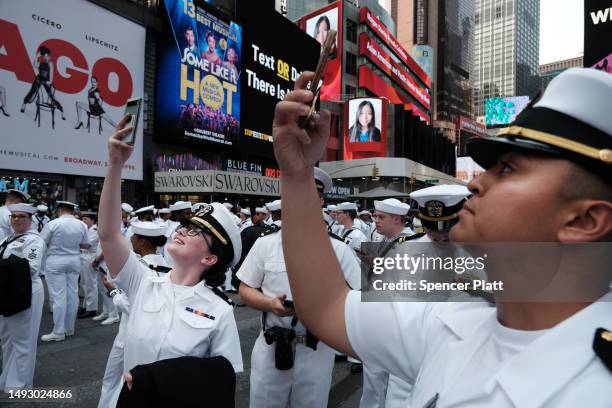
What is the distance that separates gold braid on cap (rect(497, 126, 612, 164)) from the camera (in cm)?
81

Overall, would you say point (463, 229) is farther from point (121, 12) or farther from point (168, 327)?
point (121, 12)

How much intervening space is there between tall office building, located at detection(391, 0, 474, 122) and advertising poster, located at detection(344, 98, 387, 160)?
7201 cm

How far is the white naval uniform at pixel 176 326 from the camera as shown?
88.7 inches

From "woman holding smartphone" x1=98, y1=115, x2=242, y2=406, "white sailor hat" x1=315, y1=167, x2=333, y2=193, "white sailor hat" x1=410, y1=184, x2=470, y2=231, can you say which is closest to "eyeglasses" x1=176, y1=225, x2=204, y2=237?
"woman holding smartphone" x1=98, y1=115, x2=242, y2=406

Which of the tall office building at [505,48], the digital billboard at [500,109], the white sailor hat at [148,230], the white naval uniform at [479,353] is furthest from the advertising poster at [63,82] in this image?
the tall office building at [505,48]

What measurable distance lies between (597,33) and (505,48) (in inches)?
6094

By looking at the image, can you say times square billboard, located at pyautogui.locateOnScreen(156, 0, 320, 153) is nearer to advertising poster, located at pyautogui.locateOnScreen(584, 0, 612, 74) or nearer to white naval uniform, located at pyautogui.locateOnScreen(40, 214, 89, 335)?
white naval uniform, located at pyautogui.locateOnScreen(40, 214, 89, 335)

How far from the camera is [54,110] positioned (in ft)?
53.3

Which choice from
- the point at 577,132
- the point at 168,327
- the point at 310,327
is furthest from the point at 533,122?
the point at 168,327

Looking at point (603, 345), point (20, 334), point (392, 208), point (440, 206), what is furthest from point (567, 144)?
point (20, 334)

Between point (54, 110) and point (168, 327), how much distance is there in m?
17.7

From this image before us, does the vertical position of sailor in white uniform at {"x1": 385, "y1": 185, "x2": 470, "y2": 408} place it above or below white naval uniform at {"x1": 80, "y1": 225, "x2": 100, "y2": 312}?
above

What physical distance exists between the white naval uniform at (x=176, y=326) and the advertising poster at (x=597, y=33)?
4092 mm

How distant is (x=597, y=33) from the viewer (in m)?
3.79
